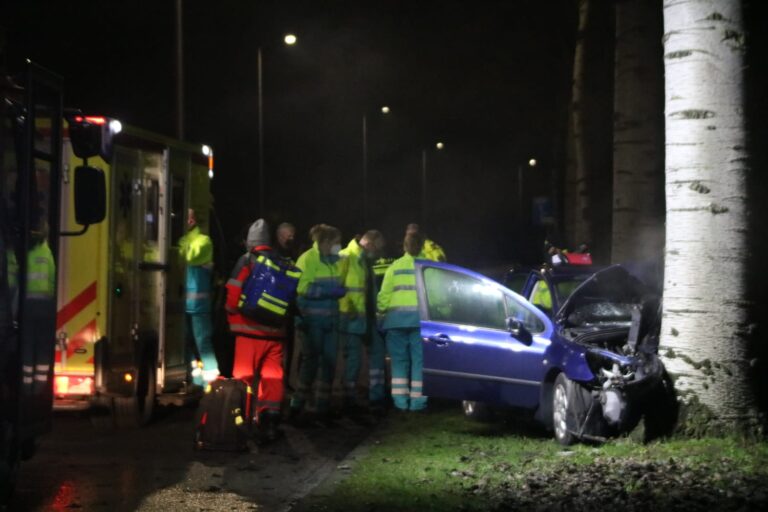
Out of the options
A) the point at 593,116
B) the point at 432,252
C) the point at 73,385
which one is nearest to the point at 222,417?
the point at 73,385

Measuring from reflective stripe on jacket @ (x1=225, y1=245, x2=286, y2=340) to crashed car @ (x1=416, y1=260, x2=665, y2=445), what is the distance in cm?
191

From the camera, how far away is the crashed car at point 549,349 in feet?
34.1

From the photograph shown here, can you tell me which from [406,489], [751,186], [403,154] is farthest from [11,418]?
[403,154]

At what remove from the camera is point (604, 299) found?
11945 millimetres

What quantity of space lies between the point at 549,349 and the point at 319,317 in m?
2.59

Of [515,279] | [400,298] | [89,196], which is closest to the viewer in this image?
[89,196]

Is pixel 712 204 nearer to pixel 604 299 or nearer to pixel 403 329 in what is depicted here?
pixel 604 299

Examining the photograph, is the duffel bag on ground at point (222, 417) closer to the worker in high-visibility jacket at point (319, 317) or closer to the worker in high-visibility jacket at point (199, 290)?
the worker in high-visibility jacket at point (319, 317)

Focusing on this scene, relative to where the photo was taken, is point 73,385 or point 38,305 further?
point 73,385

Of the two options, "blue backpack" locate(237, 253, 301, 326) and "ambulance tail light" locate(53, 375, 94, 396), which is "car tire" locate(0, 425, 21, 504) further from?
"ambulance tail light" locate(53, 375, 94, 396)

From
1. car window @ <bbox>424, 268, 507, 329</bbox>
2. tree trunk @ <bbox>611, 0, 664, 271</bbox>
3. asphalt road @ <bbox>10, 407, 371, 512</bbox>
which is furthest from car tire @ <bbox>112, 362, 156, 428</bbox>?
tree trunk @ <bbox>611, 0, 664, 271</bbox>

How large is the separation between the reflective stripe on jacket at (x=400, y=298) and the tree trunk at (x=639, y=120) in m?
5.10

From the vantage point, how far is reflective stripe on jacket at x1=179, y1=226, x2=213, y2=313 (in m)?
13.7

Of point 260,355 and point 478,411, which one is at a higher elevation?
point 260,355
